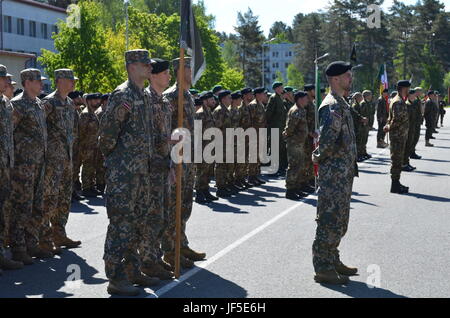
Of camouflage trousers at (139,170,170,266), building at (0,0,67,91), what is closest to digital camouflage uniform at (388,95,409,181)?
camouflage trousers at (139,170,170,266)

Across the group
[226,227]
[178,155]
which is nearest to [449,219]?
[226,227]

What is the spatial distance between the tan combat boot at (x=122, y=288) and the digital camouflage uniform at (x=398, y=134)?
28.9 feet

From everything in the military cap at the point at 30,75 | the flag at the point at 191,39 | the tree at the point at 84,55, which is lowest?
the military cap at the point at 30,75

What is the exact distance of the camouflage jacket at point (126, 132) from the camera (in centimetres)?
652

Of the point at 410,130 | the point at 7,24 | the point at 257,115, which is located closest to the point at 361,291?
the point at 257,115

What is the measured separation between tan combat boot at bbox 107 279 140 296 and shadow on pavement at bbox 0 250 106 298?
0.44m

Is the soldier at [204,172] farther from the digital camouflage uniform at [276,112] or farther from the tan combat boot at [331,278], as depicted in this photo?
the tan combat boot at [331,278]

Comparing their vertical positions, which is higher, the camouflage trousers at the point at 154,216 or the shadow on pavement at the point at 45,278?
the camouflage trousers at the point at 154,216

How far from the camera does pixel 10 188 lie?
26.6 feet

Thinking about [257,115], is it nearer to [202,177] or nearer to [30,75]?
[202,177]

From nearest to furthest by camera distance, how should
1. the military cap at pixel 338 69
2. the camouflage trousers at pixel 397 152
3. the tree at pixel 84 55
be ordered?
the military cap at pixel 338 69
the camouflage trousers at pixel 397 152
the tree at pixel 84 55

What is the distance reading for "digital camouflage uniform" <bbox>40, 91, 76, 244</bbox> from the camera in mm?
8633

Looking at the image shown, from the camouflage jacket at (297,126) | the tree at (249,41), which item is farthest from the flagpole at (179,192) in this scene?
the tree at (249,41)

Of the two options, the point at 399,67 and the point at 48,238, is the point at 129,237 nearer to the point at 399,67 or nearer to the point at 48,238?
the point at 48,238
